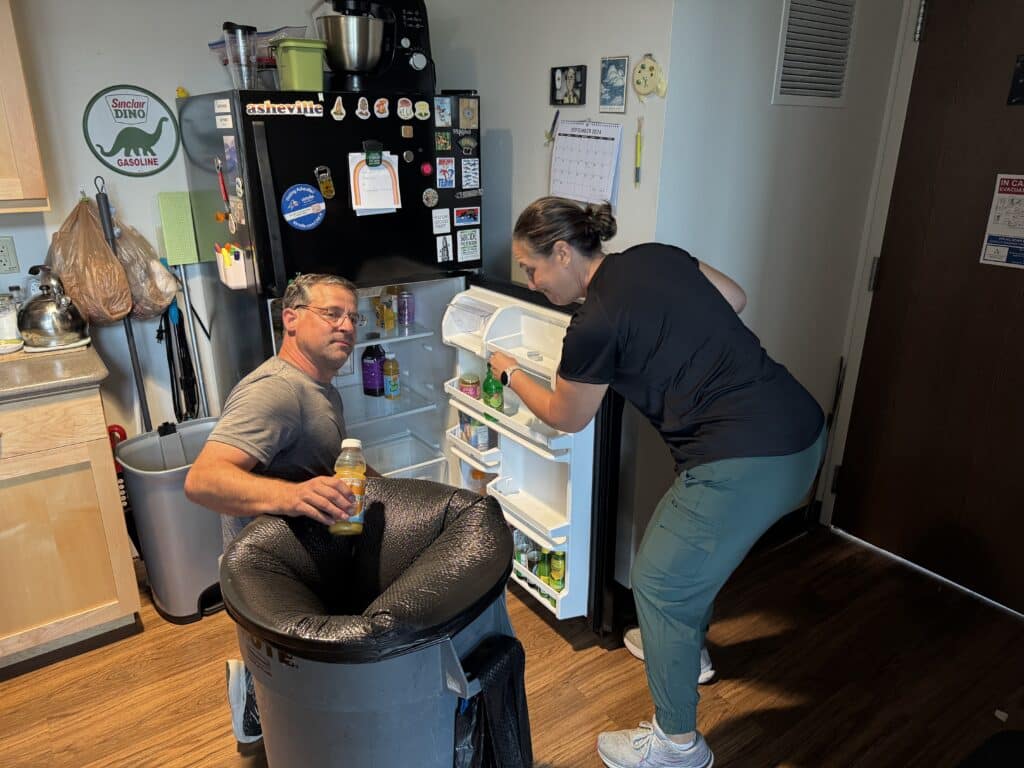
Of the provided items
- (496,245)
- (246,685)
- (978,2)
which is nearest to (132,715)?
(246,685)

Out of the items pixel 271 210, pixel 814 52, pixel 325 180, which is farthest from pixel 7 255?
pixel 814 52

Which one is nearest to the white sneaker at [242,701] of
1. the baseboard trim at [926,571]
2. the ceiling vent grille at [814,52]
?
the ceiling vent grille at [814,52]

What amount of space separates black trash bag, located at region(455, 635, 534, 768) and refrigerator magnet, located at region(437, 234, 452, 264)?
147cm

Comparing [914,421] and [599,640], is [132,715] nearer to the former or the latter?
[599,640]

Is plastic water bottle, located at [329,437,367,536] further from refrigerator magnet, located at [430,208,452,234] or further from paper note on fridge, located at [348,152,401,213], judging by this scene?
refrigerator magnet, located at [430,208,452,234]

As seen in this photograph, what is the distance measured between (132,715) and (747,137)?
2.43m

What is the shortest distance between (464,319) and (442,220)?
13.4 inches

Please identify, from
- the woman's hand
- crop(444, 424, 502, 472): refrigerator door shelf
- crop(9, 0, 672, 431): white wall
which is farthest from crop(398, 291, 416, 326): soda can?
the woman's hand

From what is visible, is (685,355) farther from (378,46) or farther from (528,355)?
(378,46)

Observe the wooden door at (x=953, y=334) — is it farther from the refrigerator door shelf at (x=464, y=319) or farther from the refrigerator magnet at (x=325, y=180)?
the refrigerator magnet at (x=325, y=180)

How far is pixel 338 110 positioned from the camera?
213 centimetres

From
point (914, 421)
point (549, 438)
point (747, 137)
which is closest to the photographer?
point (549, 438)

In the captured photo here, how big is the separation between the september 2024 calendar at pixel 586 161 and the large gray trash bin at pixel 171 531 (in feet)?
4.88

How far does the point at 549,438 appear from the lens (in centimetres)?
208
